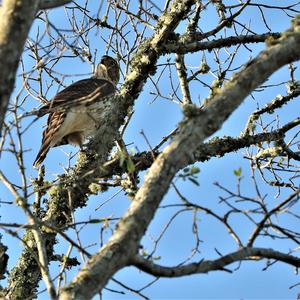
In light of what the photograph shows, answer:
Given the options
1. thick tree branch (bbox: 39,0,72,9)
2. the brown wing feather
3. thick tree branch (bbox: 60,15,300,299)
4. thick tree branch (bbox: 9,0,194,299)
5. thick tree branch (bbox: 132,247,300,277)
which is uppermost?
the brown wing feather

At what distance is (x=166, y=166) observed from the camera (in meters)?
3.24

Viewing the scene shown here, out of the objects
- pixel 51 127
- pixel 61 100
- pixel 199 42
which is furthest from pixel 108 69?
pixel 199 42

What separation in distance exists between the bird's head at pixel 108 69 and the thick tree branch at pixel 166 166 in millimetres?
5320

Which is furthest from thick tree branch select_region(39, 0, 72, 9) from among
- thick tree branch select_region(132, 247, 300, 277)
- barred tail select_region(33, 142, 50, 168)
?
barred tail select_region(33, 142, 50, 168)

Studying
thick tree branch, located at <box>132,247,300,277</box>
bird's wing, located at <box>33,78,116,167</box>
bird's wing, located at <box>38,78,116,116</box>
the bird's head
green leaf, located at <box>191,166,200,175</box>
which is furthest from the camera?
the bird's head

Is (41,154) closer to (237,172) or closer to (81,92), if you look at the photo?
(81,92)

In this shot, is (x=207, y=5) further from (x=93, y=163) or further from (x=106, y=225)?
(x=106, y=225)

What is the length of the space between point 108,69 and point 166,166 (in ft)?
19.1

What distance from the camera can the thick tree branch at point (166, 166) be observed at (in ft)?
10.2

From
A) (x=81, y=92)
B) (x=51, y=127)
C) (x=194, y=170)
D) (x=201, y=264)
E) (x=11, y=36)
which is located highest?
(x=81, y=92)

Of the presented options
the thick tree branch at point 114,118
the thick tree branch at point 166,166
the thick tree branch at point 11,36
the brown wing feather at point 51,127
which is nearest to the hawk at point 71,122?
the brown wing feather at point 51,127

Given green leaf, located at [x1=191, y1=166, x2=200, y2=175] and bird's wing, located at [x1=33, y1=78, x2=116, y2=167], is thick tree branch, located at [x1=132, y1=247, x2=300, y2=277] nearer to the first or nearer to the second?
green leaf, located at [x1=191, y1=166, x2=200, y2=175]

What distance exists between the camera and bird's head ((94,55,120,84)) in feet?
28.9

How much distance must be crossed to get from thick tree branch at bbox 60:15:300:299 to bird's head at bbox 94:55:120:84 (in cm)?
532
